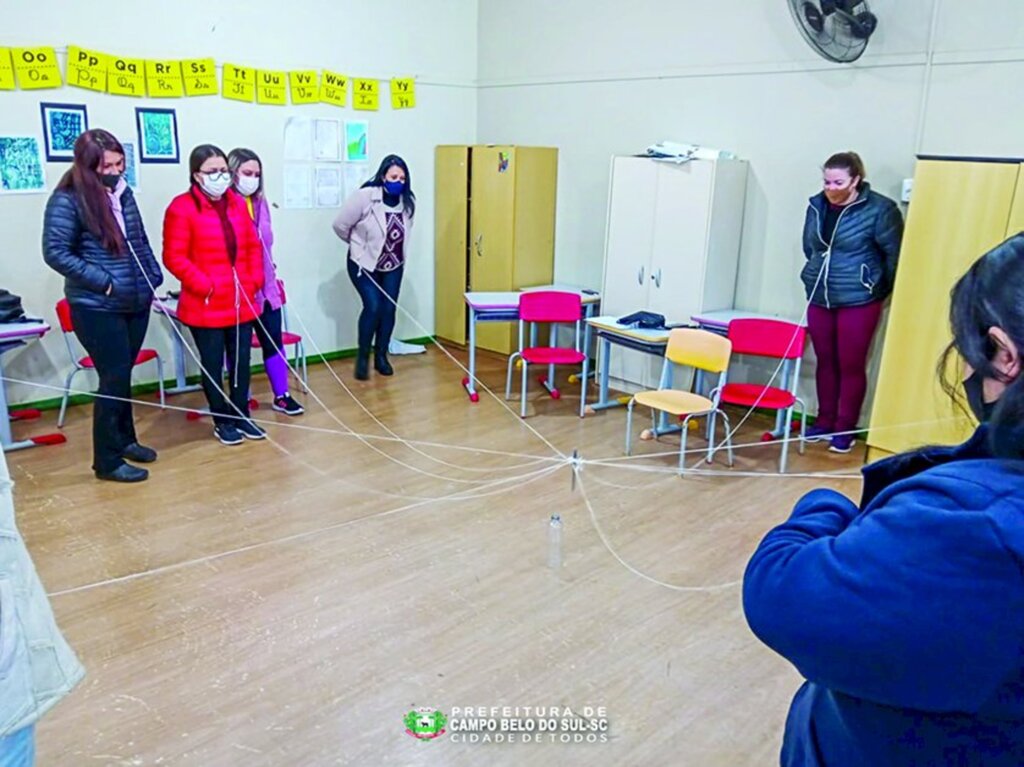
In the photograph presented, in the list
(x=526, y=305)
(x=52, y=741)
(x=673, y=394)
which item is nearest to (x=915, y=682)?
(x=52, y=741)

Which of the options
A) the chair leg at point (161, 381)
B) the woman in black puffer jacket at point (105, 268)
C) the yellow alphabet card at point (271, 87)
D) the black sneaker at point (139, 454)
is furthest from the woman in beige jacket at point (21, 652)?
the yellow alphabet card at point (271, 87)

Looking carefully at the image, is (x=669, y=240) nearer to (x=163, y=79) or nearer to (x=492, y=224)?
(x=492, y=224)

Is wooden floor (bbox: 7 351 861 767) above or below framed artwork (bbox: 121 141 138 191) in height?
below

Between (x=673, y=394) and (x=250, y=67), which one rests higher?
(x=250, y=67)

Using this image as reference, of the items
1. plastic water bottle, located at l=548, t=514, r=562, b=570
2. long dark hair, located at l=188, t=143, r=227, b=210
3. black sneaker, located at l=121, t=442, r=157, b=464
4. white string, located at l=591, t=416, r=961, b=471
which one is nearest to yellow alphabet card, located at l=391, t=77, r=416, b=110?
long dark hair, located at l=188, t=143, r=227, b=210

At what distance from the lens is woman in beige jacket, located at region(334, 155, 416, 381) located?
564 centimetres

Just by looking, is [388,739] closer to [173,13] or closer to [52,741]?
[52,741]

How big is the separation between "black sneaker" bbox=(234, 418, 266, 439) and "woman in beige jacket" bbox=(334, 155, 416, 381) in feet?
4.18

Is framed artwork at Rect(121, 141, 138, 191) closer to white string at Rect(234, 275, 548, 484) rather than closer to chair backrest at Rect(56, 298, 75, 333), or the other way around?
Result: chair backrest at Rect(56, 298, 75, 333)

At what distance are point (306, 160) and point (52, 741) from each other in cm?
460

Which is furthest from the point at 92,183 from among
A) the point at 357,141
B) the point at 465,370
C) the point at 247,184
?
the point at 465,370

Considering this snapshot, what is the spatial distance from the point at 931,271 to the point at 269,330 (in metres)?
3.67

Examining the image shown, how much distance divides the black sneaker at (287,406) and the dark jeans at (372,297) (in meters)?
0.90

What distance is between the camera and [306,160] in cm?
598
